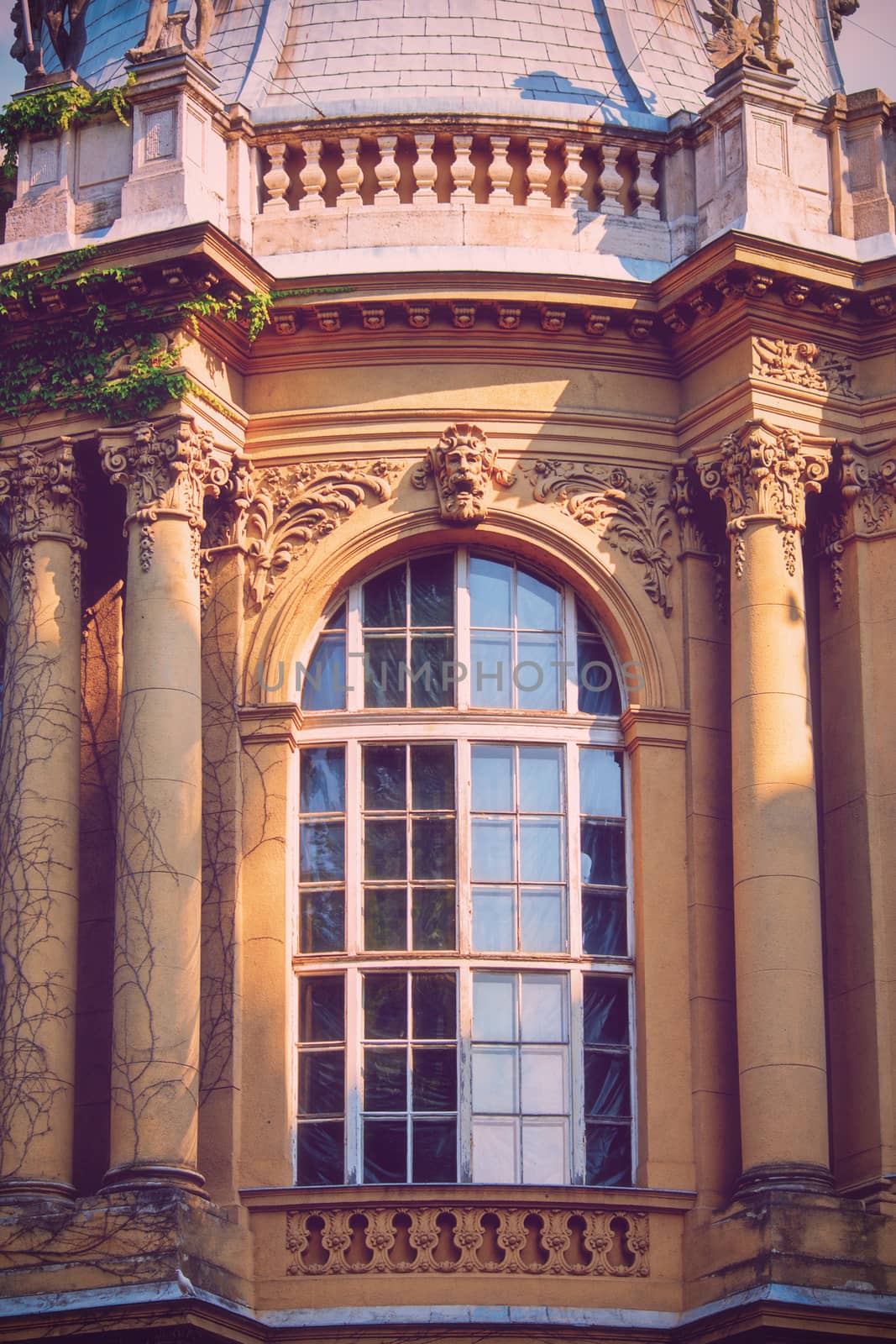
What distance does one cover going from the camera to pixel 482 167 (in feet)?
82.3

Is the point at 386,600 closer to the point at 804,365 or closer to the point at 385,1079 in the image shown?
the point at 804,365

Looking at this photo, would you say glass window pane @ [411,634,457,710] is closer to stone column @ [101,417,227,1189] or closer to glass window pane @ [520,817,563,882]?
glass window pane @ [520,817,563,882]

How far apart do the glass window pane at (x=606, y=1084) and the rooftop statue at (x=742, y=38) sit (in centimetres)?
851

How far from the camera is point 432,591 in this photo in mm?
24297

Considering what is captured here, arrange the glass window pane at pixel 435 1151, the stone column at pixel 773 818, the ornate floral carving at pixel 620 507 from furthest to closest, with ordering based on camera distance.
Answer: the ornate floral carving at pixel 620 507, the glass window pane at pixel 435 1151, the stone column at pixel 773 818

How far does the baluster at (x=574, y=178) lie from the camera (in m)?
25.0

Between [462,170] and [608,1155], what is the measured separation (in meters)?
8.39

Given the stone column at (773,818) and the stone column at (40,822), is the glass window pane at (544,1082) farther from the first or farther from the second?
the stone column at (40,822)

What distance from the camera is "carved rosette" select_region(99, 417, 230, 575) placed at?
2322 centimetres

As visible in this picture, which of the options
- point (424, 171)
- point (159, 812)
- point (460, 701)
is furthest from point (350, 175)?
point (159, 812)

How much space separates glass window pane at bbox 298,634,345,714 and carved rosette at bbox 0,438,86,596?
2.05 m

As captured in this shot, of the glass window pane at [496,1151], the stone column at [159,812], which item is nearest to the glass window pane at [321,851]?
the stone column at [159,812]

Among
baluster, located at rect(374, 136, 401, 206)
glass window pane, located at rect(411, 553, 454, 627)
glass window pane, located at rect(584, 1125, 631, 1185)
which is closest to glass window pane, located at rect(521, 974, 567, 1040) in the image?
glass window pane, located at rect(584, 1125, 631, 1185)

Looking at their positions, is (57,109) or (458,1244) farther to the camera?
(57,109)
